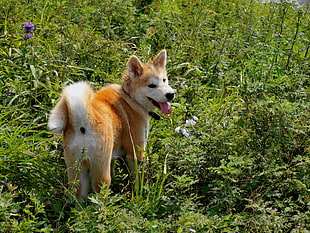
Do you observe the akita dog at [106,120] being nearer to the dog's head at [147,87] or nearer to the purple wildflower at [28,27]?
the dog's head at [147,87]

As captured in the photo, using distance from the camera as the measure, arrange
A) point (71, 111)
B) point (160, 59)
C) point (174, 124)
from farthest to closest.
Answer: point (174, 124) → point (160, 59) → point (71, 111)

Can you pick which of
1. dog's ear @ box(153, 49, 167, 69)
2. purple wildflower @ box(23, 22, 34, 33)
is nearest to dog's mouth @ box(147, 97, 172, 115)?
dog's ear @ box(153, 49, 167, 69)

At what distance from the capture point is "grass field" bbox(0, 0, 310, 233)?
3.40m

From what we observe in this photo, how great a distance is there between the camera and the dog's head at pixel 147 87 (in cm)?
420

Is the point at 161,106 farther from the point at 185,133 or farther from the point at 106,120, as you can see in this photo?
the point at 106,120

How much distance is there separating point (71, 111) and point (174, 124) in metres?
1.50

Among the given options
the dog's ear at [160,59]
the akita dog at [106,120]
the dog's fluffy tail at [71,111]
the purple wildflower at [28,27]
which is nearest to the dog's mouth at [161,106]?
the akita dog at [106,120]

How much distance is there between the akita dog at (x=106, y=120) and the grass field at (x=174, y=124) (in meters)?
0.19

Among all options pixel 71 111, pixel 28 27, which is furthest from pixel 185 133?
pixel 28 27

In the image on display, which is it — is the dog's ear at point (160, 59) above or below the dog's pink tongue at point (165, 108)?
above

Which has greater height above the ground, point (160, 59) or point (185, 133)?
point (160, 59)

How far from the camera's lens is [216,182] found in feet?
11.7

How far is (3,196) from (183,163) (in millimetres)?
1467

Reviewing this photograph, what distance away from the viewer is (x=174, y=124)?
4.61 meters
